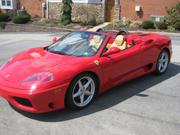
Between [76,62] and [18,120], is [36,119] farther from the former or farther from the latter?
[76,62]

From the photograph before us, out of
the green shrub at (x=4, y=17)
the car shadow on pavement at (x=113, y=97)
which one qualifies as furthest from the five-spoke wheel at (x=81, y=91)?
the green shrub at (x=4, y=17)

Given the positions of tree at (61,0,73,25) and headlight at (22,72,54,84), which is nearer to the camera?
headlight at (22,72,54,84)

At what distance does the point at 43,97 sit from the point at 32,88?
211mm

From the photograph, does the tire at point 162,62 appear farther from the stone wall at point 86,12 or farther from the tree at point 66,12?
the stone wall at point 86,12

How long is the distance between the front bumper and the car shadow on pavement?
0.23m

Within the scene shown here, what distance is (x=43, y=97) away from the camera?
432 centimetres

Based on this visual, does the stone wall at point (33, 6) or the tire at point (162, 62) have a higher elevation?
the stone wall at point (33, 6)

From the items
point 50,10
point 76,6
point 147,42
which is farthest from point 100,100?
point 50,10

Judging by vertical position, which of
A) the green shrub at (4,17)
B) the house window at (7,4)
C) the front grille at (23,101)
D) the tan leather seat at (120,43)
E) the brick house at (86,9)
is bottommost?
the front grille at (23,101)

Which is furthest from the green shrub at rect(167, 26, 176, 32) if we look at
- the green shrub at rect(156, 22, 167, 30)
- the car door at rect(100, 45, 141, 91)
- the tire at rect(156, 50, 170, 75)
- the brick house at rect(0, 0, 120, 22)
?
the car door at rect(100, 45, 141, 91)

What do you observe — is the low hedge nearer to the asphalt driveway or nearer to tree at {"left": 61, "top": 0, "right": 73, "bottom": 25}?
tree at {"left": 61, "top": 0, "right": 73, "bottom": 25}

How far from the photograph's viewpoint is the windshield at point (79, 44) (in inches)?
214

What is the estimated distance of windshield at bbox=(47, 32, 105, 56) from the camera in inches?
→ 214

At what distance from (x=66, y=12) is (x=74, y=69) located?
59.8 feet
